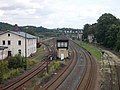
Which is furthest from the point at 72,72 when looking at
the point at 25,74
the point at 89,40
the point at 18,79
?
the point at 89,40

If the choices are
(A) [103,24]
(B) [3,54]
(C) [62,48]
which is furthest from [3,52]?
(A) [103,24]

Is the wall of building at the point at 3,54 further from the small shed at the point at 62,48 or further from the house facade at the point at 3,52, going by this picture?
the small shed at the point at 62,48

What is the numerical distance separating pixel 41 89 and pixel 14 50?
30.8m

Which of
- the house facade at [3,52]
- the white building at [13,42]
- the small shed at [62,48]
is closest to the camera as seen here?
the house facade at [3,52]

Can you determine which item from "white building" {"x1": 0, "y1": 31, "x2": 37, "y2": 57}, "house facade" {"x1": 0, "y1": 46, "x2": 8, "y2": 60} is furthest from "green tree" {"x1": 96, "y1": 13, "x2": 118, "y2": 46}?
"house facade" {"x1": 0, "y1": 46, "x2": 8, "y2": 60}

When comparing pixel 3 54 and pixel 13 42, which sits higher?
pixel 13 42

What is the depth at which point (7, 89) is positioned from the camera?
82.5 feet

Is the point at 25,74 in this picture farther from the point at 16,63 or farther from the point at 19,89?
the point at 19,89

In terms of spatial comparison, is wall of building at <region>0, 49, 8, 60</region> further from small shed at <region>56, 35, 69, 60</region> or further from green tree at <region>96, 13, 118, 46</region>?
green tree at <region>96, 13, 118, 46</region>

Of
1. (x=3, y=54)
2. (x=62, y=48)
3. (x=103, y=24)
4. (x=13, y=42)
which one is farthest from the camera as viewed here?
(x=103, y=24)

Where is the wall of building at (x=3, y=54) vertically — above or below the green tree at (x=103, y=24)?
below

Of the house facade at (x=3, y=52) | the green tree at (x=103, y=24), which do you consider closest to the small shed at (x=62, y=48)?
the house facade at (x=3, y=52)

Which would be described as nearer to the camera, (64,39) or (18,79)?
(18,79)

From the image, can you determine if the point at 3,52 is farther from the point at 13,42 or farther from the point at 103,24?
the point at 103,24
